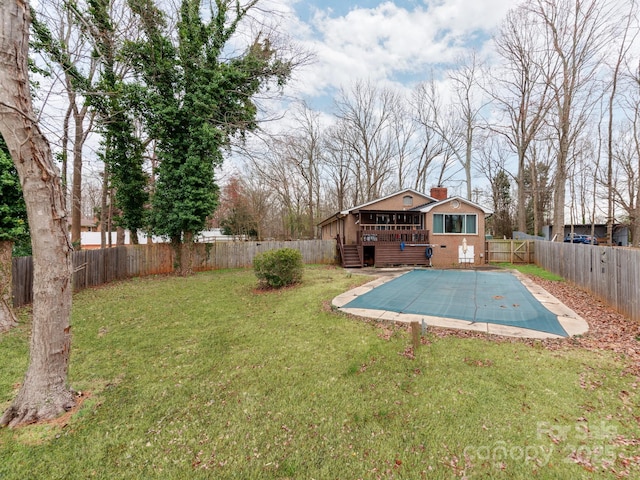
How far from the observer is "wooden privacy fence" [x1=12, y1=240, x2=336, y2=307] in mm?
7098

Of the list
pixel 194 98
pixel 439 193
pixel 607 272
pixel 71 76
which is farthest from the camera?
pixel 439 193

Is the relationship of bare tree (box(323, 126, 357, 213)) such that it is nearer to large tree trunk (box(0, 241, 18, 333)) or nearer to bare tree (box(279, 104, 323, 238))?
bare tree (box(279, 104, 323, 238))

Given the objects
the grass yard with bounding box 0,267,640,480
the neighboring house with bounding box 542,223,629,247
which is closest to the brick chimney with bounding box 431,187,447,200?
the neighboring house with bounding box 542,223,629,247

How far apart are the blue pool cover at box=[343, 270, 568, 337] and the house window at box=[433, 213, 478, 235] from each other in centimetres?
655

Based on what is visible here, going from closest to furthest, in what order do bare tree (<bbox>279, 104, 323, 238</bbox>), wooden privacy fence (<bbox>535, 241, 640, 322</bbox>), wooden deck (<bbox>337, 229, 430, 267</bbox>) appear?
wooden privacy fence (<bbox>535, 241, 640, 322</bbox>)
wooden deck (<bbox>337, 229, 430, 267</bbox>)
bare tree (<bbox>279, 104, 323, 238</bbox>)

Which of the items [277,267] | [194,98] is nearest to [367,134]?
[194,98]

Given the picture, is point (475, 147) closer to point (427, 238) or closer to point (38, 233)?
point (427, 238)

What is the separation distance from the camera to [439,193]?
19609mm

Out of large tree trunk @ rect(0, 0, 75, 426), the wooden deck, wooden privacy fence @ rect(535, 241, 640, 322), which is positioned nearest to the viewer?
large tree trunk @ rect(0, 0, 75, 426)

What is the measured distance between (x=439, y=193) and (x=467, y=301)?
14.3 metres

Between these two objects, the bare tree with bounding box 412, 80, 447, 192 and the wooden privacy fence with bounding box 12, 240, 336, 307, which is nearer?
the wooden privacy fence with bounding box 12, 240, 336, 307

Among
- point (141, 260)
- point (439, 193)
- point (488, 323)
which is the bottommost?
point (488, 323)

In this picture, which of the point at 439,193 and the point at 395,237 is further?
the point at 439,193

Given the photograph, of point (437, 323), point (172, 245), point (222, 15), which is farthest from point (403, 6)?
point (172, 245)
